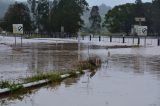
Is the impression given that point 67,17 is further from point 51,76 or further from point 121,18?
point 51,76

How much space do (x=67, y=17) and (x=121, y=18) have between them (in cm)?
5604

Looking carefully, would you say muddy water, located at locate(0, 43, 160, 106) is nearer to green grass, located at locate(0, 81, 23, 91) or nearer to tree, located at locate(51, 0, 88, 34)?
green grass, located at locate(0, 81, 23, 91)

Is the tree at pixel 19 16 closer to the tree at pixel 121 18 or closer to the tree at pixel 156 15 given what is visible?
the tree at pixel 121 18

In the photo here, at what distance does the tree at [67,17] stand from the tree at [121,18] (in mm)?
43454

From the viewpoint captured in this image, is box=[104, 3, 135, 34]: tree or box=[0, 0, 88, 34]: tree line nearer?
box=[0, 0, 88, 34]: tree line

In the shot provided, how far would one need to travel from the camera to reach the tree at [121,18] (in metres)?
152

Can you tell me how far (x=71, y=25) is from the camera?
10462cm

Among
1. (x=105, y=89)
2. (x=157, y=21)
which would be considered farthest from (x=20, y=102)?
(x=157, y=21)

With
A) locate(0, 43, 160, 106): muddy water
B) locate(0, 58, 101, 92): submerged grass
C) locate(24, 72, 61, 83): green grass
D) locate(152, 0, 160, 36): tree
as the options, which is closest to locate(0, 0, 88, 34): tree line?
locate(152, 0, 160, 36): tree

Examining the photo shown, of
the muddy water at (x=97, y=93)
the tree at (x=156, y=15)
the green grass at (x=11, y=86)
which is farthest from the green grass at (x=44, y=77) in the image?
the tree at (x=156, y=15)

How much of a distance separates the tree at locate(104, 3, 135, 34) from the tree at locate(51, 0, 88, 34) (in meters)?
43.5

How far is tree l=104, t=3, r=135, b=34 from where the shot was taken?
152500 mm

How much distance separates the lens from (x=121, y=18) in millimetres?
158375

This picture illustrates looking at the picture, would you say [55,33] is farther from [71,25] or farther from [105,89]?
[105,89]
